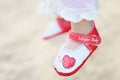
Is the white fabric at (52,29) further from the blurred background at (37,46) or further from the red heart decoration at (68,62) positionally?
the red heart decoration at (68,62)

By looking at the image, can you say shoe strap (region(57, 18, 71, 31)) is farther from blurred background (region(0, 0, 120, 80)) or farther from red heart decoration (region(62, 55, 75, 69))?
red heart decoration (region(62, 55, 75, 69))

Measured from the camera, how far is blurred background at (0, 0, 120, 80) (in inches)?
67.3

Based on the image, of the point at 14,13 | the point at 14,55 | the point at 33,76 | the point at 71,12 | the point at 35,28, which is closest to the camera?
the point at 71,12

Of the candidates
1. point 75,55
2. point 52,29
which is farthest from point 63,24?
point 75,55

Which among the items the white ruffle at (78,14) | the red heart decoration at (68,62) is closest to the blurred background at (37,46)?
the red heart decoration at (68,62)

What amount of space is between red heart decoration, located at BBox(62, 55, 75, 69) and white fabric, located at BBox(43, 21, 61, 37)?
0.43 meters

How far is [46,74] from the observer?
1726mm

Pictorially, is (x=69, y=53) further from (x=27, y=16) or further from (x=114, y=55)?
(x=27, y=16)

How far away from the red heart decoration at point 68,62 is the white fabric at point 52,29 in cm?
43

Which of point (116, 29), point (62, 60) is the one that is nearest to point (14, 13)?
point (116, 29)

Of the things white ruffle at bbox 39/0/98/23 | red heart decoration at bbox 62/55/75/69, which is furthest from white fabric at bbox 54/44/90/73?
white ruffle at bbox 39/0/98/23

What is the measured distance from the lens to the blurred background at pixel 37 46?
1.71 metres

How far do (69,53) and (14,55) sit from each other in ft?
1.41

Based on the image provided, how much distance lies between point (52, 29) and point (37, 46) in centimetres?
10
